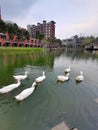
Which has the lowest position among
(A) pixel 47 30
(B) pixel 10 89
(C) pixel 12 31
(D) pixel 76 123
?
(D) pixel 76 123

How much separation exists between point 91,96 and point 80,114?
3722 mm

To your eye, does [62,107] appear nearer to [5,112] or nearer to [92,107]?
[92,107]

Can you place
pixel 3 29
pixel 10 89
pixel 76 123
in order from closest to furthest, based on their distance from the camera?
pixel 76 123 < pixel 10 89 < pixel 3 29

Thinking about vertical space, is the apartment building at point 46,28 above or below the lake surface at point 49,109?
above

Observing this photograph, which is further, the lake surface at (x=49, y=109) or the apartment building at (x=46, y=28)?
the apartment building at (x=46, y=28)

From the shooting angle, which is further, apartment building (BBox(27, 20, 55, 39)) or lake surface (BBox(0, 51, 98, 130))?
apartment building (BBox(27, 20, 55, 39))

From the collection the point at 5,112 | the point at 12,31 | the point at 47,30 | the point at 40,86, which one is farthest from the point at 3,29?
the point at 47,30

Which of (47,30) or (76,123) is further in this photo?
(47,30)

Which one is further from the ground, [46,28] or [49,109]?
[46,28]

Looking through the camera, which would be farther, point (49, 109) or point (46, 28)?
point (46, 28)

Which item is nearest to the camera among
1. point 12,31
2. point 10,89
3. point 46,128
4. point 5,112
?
point 46,128

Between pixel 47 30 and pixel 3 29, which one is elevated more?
pixel 47 30

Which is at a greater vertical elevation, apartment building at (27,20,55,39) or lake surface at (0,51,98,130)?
apartment building at (27,20,55,39)

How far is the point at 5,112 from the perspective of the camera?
9141 millimetres
